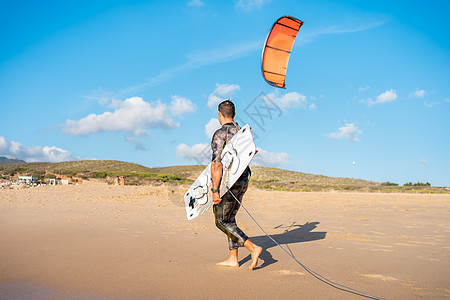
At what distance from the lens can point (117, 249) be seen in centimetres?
430

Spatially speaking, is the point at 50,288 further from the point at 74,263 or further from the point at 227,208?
the point at 227,208

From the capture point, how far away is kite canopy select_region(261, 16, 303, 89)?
555 cm

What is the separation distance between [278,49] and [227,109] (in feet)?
8.03

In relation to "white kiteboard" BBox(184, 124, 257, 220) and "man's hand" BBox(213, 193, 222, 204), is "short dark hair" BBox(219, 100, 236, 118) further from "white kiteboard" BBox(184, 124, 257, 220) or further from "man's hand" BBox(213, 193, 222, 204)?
"man's hand" BBox(213, 193, 222, 204)

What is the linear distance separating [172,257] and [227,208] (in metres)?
1.01

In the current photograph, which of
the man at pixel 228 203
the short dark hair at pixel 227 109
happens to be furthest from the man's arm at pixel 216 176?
the short dark hair at pixel 227 109

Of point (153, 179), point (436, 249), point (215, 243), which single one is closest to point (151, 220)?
point (215, 243)

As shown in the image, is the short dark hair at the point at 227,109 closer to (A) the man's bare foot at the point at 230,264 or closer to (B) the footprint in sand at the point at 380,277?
(A) the man's bare foot at the point at 230,264

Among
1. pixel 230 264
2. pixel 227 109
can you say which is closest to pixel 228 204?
pixel 230 264

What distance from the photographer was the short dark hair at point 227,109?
389 cm

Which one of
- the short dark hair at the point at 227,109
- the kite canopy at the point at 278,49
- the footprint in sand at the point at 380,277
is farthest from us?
the kite canopy at the point at 278,49

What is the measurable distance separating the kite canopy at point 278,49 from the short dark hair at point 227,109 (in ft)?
6.29

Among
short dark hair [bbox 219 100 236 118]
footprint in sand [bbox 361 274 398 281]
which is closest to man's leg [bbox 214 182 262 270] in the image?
short dark hair [bbox 219 100 236 118]

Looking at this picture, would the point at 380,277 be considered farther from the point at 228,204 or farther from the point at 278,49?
the point at 278,49
